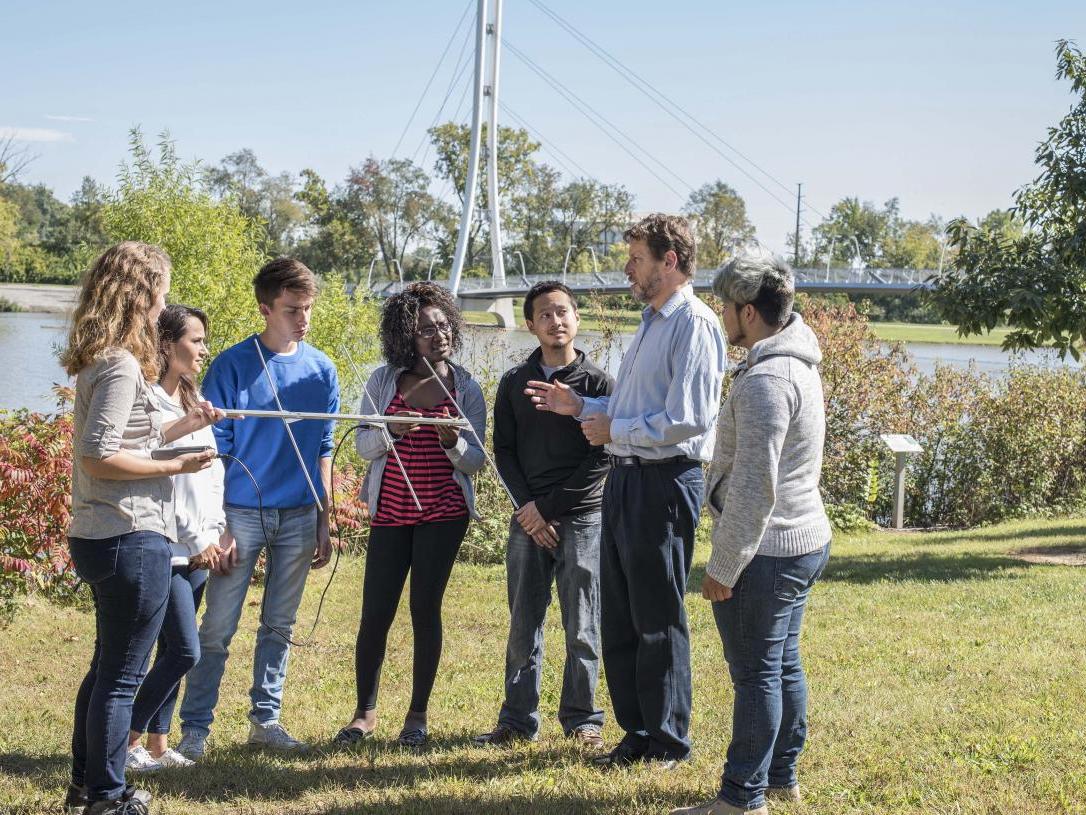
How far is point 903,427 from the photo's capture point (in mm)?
12984

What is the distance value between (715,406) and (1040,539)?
26.9 feet

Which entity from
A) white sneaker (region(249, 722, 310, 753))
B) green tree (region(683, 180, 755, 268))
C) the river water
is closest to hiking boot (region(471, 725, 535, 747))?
white sneaker (region(249, 722, 310, 753))

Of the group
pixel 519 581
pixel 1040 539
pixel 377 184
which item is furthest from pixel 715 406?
pixel 377 184

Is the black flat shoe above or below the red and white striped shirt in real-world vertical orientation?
below

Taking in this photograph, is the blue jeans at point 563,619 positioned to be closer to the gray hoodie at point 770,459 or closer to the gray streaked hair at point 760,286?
the gray hoodie at point 770,459

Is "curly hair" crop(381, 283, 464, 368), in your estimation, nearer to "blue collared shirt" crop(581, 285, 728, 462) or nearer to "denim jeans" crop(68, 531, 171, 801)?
"blue collared shirt" crop(581, 285, 728, 462)

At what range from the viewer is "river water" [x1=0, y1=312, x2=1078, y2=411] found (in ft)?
32.3

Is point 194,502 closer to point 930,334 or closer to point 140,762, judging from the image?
point 140,762

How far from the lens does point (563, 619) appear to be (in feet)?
13.3

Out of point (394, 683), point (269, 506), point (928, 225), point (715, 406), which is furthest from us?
point (928, 225)

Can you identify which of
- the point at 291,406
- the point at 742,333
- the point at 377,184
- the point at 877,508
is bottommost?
the point at 877,508

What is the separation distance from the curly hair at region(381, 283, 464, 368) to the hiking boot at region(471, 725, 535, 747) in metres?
1.39

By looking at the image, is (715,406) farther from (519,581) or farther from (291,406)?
(291,406)

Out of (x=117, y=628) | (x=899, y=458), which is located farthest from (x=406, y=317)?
(x=899, y=458)
